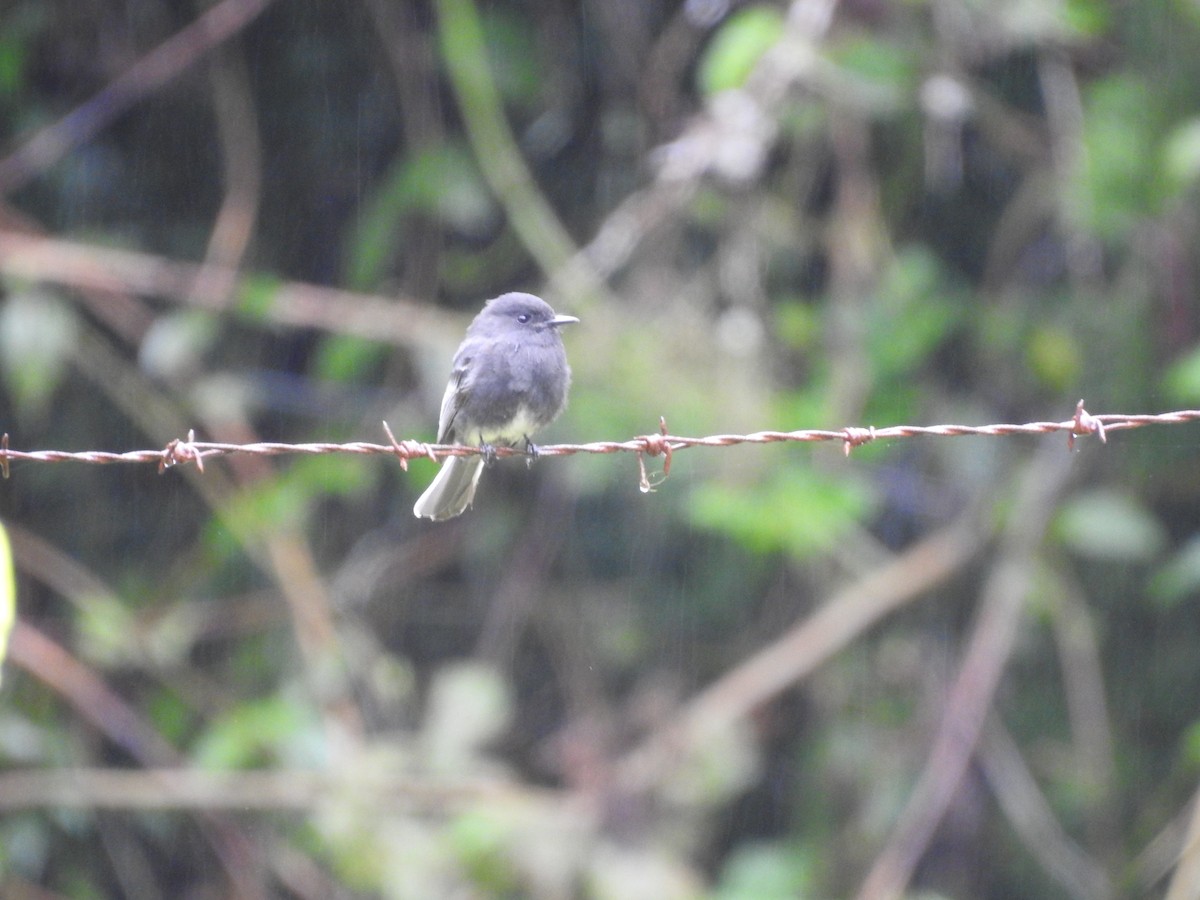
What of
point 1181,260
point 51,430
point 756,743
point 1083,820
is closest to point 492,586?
point 756,743

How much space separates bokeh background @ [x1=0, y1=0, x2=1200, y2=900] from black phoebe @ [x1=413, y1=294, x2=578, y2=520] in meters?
0.83

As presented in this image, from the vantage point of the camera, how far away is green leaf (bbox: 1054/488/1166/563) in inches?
200

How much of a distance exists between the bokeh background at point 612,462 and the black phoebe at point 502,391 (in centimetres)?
83

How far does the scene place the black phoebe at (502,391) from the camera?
4160 millimetres

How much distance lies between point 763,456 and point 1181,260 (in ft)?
5.85

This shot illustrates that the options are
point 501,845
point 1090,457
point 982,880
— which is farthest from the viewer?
point 982,880

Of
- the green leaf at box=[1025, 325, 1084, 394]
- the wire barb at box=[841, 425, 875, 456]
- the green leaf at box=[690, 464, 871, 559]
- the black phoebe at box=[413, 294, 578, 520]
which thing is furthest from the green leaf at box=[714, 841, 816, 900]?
the wire barb at box=[841, 425, 875, 456]

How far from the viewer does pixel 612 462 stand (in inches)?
205

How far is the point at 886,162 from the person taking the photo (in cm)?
605

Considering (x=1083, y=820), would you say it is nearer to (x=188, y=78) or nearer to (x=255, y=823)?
(x=255, y=823)

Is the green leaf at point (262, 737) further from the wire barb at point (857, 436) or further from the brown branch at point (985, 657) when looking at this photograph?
the wire barb at point (857, 436)

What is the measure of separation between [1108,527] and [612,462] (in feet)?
5.47

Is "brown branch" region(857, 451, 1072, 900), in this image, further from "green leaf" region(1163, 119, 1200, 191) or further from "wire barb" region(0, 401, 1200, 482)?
"wire barb" region(0, 401, 1200, 482)

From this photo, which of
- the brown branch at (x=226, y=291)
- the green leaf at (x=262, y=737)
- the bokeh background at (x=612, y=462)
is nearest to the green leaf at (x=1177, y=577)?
the bokeh background at (x=612, y=462)
